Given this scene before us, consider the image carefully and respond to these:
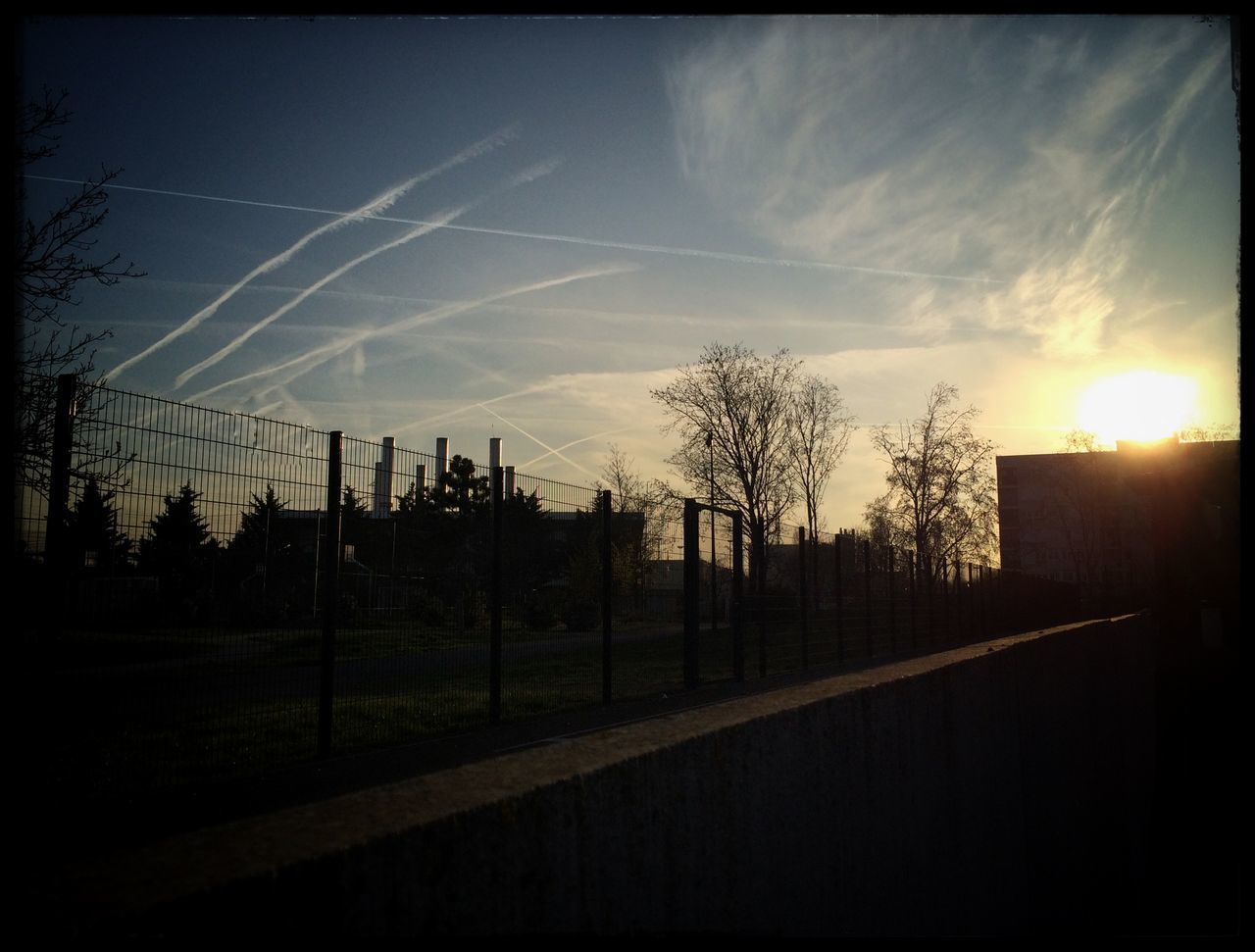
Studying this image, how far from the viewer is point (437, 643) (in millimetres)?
7547

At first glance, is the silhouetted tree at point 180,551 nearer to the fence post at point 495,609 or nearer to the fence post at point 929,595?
the fence post at point 495,609

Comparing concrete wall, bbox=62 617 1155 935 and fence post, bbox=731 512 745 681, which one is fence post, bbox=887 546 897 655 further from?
concrete wall, bbox=62 617 1155 935

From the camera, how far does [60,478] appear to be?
5.12 m

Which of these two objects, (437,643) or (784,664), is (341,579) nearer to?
(437,643)

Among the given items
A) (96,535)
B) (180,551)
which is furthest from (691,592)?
(96,535)

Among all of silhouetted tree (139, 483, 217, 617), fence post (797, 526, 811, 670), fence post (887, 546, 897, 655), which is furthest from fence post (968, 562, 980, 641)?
silhouetted tree (139, 483, 217, 617)

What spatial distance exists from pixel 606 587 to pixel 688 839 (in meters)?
7.33

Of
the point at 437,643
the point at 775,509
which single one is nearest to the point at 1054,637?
the point at 437,643

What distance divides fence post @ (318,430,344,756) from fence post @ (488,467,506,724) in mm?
1770

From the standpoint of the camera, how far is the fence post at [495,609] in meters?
8.09

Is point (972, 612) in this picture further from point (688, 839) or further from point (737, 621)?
point (688, 839)

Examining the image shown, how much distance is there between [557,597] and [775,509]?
108ft

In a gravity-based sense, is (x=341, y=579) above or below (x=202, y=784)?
above

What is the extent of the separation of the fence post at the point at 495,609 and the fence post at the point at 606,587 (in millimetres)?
1605
